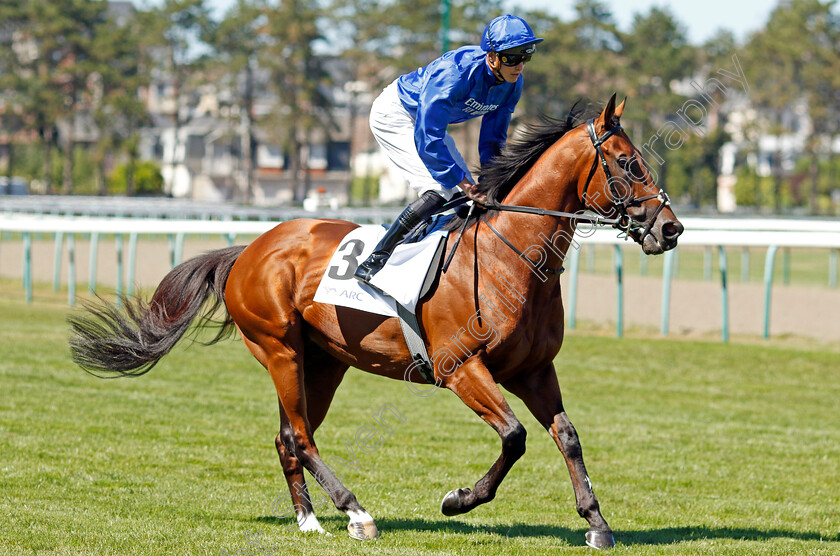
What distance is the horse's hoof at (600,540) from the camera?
393cm

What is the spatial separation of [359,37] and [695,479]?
133 ft

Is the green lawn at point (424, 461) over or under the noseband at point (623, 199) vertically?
under

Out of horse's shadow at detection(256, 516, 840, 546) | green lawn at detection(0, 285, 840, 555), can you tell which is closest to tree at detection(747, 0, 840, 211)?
green lawn at detection(0, 285, 840, 555)

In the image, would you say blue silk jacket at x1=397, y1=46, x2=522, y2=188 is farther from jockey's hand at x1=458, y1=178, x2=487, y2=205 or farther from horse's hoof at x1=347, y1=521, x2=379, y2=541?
horse's hoof at x1=347, y1=521, x2=379, y2=541

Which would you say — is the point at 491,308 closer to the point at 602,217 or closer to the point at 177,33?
the point at 602,217

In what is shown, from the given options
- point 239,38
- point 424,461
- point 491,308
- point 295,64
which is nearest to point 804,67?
point 295,64

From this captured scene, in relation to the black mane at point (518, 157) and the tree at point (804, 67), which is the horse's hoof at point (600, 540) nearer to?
the black mane at point (518, 157)

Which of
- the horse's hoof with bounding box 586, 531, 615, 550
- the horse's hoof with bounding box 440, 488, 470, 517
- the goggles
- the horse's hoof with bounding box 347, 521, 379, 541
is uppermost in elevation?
the goggles

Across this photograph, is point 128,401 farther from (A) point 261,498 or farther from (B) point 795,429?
(B) point 795,429

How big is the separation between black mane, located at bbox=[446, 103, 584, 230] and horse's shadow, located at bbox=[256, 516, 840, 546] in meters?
1.30

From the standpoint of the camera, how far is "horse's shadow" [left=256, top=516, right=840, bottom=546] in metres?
4.25

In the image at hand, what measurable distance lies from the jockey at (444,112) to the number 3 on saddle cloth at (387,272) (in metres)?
0.06

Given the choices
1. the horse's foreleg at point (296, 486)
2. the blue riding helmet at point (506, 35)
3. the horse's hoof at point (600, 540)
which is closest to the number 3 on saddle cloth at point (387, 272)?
the horse's foreleg at point (296, 486)

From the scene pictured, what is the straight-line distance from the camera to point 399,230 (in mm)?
4352
